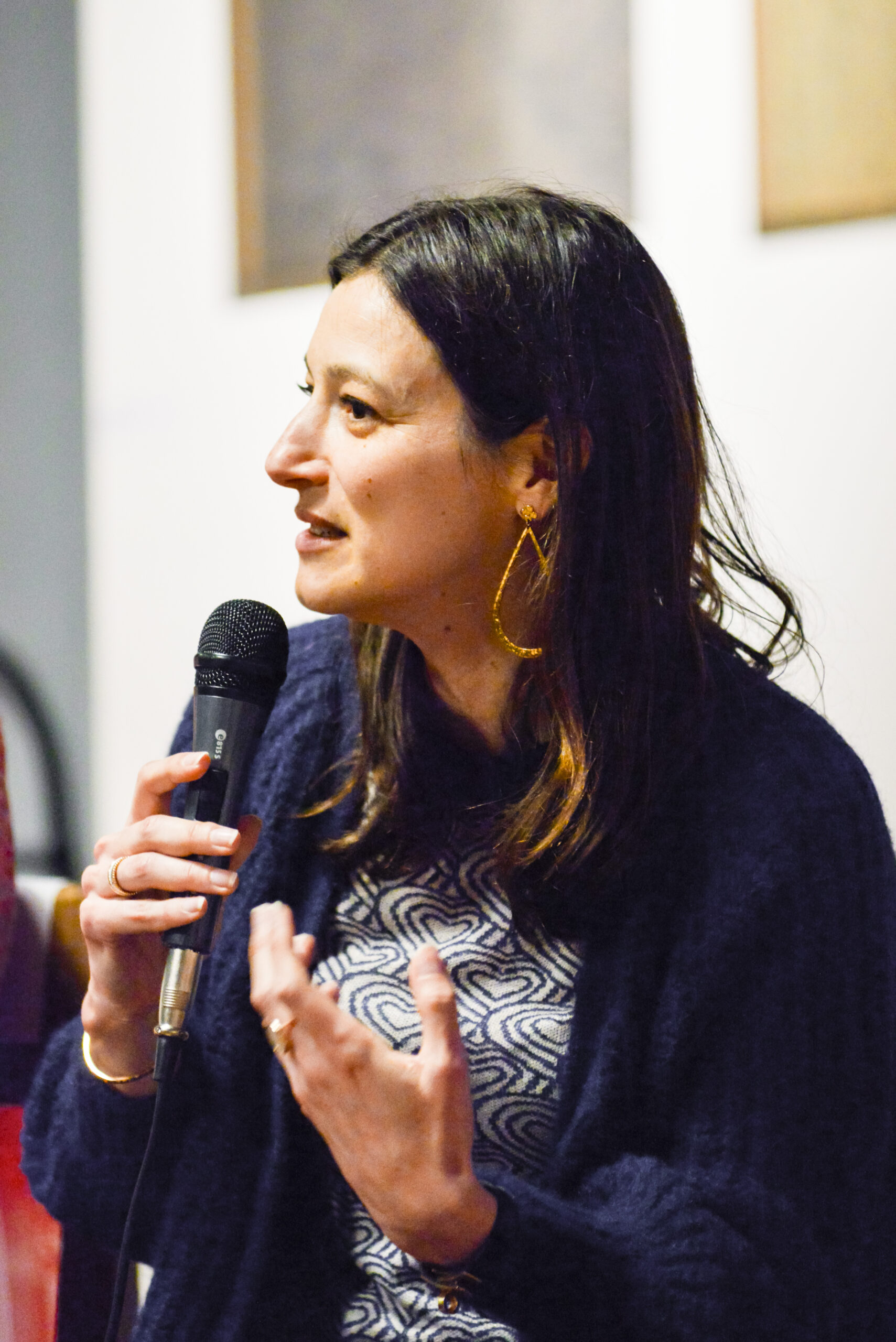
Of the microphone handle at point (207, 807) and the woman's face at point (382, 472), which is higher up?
the woman's face at point (382, 472)

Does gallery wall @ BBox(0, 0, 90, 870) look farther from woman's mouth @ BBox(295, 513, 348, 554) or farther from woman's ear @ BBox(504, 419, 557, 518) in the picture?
woman's ear @ BBox(504, 419, 557, 518)

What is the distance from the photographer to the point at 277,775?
981 millimetres

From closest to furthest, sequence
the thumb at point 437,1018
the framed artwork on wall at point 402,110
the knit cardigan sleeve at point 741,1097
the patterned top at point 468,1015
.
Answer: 1. the thumb at point 437,1018
2. the knit cardigan sleeve at point 741,1097
3. the patterned top at point 468,1015
4. the framed artwork on wall at point 402,110

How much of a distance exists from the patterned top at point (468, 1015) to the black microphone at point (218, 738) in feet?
0.72

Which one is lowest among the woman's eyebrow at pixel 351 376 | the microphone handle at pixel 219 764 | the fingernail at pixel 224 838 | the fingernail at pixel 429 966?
the fingernail at pixel 429 966

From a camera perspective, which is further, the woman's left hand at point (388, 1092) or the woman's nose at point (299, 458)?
the woman's nose at point (299, 458)

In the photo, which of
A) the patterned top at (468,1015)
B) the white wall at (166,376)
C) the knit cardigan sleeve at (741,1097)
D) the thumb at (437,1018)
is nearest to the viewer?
the thumb at (437,1018)

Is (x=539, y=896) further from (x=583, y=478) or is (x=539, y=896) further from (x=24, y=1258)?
(x=24, y=1258)

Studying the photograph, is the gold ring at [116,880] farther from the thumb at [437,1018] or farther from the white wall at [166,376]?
the white wall at [166,376]

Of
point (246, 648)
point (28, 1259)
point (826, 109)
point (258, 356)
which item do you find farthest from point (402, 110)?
point (28, 1259)

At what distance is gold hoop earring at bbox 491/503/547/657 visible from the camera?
874 mm

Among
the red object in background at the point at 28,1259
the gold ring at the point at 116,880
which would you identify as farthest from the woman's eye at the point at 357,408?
the red object in background at the point at 28,1259

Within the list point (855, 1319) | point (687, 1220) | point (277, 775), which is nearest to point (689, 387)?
point (277, 775)

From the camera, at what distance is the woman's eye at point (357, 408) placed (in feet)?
2.76
